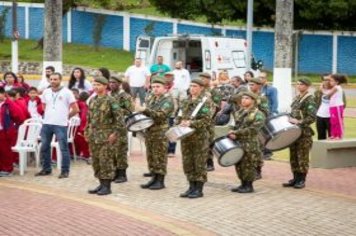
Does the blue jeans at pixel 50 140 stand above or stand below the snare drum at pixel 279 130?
below

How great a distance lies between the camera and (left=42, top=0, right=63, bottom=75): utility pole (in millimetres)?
20922

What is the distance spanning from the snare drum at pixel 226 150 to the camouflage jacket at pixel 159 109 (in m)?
0.87

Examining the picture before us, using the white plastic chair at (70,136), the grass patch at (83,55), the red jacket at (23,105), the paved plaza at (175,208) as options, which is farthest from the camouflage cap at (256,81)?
the grass patch at (83,55)

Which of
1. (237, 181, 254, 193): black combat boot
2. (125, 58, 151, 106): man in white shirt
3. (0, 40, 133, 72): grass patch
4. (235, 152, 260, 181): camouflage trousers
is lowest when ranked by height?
(237, 181, 254, 193): black combat boot

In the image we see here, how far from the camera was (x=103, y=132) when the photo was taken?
11.2m

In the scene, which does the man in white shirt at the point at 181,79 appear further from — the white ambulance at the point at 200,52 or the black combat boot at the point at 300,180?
the black combat boot at the point at 300,180

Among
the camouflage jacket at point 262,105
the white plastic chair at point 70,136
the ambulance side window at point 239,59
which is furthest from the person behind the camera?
the ambulance side window at point 239,59

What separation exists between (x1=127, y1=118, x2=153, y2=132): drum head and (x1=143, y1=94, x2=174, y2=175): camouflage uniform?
12cm

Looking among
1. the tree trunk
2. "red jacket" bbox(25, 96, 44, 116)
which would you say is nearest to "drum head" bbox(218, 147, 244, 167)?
"red jacket" bbox(25, 96, 44, 116)

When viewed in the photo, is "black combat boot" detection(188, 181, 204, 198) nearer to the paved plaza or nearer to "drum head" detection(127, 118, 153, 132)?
the paved plaza

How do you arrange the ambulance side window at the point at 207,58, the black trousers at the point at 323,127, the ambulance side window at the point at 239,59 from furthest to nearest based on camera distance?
the ambulance side window at the point at 239,59, the ambulance side window at the point at 207,58, the black trousers at the point at 323,127

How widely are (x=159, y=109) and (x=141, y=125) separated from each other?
0.35m

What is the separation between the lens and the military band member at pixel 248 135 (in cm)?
1132

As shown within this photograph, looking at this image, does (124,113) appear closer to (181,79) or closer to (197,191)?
(197,191)
